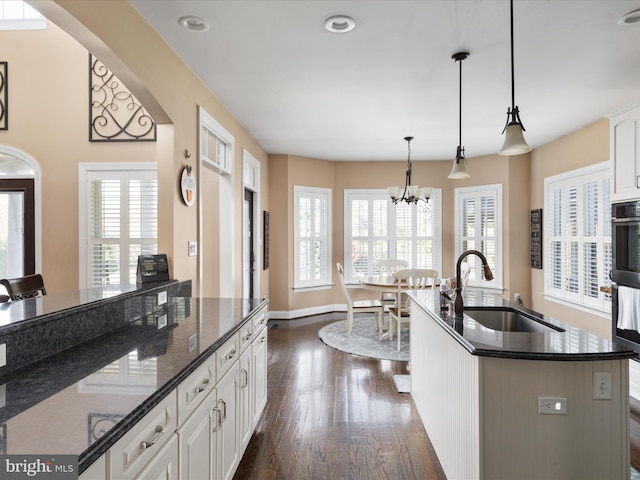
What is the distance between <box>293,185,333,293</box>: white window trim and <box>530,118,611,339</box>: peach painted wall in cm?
338

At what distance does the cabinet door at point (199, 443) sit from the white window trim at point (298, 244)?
15.9 ft

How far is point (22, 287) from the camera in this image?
3.01 m

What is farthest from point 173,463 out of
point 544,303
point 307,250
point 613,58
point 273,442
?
point 544,303

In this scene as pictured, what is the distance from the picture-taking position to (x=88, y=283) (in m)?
4.21

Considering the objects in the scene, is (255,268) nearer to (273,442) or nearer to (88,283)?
(88,283)

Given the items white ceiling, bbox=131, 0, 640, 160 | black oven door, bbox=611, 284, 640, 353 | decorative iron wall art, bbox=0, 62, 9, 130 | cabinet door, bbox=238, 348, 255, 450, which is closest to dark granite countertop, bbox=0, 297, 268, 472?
cabinet door, bbox=238, 348, 255, 450

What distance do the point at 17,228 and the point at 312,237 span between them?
4.15 meters

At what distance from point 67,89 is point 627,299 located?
5.93 m

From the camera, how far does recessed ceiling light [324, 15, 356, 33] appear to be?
97.4 inches

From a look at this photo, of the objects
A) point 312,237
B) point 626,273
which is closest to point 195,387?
point 626,273

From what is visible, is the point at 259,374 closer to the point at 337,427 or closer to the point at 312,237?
the point at 337,427

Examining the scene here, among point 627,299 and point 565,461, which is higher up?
point 627,299

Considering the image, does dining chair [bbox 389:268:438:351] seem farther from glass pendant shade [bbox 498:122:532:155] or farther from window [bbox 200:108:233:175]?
glass pendant shade [bbox 498:122:532:155]

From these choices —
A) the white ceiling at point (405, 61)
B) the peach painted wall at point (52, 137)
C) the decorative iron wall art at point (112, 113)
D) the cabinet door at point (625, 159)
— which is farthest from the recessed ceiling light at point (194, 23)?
the cabinet door at point (625, 159)
